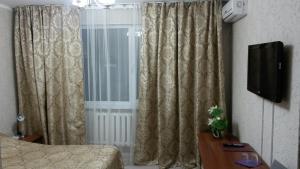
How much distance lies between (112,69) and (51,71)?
93cm

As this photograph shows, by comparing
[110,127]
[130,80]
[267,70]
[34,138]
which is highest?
[267,70]

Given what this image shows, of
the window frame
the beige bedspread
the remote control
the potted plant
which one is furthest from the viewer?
the window frame

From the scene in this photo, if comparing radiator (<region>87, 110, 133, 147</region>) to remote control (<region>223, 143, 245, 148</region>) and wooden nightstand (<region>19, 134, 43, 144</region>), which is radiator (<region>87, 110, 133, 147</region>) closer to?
wooden nightstand (<region>19, 134, 43, 144</region>)

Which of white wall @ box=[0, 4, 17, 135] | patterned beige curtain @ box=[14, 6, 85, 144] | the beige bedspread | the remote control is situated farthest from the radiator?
the remote control

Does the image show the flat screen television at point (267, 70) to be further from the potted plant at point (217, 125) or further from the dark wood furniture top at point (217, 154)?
the potted plant at point (217, 125)

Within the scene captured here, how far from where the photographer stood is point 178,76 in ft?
12.3

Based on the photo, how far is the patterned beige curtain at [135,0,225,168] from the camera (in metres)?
3.68

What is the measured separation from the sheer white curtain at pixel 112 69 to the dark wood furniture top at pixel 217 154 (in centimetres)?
129

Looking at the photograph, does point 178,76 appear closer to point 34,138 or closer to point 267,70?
point 267,70

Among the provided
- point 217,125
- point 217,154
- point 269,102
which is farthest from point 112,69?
point 269,102

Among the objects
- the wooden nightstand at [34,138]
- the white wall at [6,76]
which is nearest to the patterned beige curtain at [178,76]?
the wooden nightstand at [34,138]

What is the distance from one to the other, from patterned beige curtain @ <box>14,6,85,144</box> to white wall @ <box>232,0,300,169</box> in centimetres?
231

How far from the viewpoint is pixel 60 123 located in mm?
4062

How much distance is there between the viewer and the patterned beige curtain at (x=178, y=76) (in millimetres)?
3676
